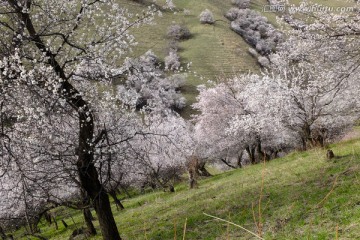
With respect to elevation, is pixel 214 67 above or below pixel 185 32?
below

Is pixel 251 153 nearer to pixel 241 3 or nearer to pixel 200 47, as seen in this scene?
pixel 200 47

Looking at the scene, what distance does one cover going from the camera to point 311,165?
→ 1773 cm

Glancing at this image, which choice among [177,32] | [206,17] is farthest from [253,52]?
[177,32]

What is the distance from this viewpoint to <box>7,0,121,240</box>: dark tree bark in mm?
11305

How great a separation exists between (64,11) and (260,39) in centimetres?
12657

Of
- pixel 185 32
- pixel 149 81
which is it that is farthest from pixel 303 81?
pixel 185 32

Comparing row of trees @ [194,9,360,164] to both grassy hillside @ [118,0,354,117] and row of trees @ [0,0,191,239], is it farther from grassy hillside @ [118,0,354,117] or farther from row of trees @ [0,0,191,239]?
grassy hillside @ [118,0,354,117]

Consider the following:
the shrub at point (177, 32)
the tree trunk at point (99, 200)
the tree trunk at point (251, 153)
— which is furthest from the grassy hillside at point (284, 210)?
the shrub at point (177, 32)

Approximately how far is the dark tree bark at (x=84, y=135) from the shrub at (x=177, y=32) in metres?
117

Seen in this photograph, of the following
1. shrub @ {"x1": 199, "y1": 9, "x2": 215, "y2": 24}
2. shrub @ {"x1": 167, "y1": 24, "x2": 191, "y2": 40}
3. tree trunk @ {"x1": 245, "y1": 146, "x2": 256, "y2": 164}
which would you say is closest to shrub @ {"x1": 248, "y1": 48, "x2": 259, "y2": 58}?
shrub @ {"x1": 199, "y1": 9, "x2": 215, "y2": 24}

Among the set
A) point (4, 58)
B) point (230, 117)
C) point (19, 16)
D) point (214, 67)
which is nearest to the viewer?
point (4, 58)

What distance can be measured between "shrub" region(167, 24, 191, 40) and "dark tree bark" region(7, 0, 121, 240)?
383 ft

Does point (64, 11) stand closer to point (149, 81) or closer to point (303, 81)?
point (149, 81)

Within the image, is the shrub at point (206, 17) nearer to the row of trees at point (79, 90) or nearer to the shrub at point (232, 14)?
the shrub at point (232, 14)
